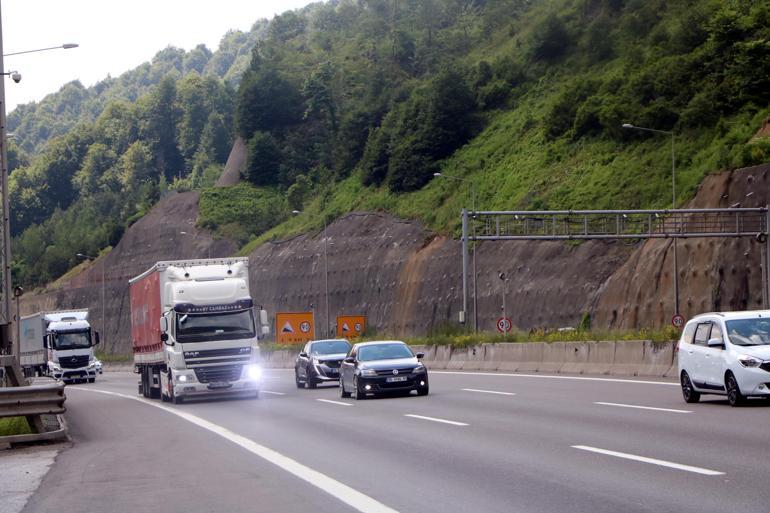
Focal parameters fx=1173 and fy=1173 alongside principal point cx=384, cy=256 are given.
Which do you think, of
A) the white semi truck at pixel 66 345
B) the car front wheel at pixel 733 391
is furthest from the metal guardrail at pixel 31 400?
the white semi truck at pixel 66 345

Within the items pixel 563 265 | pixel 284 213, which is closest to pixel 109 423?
pixel 563 265

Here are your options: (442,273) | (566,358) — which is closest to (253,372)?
(566,358)

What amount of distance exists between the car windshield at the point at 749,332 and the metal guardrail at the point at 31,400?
11.5 m

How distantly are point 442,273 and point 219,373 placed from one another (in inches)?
2094

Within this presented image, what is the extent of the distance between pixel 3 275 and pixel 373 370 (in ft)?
Answer: 28.8

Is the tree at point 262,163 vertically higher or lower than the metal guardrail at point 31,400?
higher

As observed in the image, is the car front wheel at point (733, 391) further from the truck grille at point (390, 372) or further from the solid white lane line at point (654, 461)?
the truck grille at point (390, 372)

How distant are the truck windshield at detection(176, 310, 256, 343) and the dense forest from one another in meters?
38.5

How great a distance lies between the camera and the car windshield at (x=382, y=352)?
94.2 feet

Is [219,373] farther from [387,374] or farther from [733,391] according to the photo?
[733,391]

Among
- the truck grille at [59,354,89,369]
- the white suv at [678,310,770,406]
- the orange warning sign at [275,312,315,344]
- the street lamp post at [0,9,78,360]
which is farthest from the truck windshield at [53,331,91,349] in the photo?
the white suv at [678,310,770,406]

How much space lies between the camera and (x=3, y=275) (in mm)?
26797

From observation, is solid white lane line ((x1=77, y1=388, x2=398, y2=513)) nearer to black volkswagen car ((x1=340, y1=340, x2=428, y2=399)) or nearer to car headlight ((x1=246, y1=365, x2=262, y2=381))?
black volkswagen car ((x1=340, y1=340, x2=428, y2=399))

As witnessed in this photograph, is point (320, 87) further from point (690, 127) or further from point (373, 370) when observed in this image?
point (373, 370)
